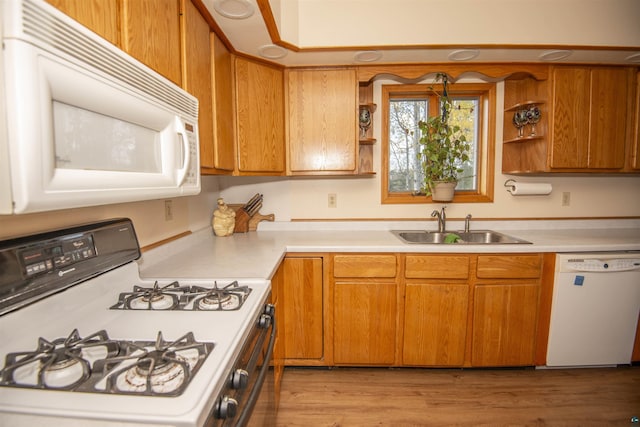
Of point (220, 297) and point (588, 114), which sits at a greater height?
point (588, 114)

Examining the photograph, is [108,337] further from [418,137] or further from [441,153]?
[418,137]

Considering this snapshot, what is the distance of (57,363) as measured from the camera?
0.62m

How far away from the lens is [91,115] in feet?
2.04

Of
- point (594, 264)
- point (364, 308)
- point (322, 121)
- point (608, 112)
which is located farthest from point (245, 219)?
point (608, 112)

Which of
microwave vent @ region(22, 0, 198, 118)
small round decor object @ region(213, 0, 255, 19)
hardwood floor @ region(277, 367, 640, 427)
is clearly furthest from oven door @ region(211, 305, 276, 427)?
small round decor object @ region(213, 0, 255, 19)

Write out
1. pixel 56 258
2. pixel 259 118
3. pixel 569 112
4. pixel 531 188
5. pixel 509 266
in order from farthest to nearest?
pixel 531 188
pixel 569 112
pixel 259 118
pixel 509 266
pixel 56 258

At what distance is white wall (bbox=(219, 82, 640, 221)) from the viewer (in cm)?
241

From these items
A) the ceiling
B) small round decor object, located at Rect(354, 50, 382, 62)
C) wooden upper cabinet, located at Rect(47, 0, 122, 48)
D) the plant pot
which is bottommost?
the plant pot

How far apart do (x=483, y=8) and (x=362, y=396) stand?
2484 mm

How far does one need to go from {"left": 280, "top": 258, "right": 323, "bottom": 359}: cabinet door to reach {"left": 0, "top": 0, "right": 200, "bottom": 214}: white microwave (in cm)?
115

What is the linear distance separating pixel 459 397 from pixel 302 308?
3.53 ft

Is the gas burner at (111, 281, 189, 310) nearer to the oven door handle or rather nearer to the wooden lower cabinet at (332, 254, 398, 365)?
the oven door handle

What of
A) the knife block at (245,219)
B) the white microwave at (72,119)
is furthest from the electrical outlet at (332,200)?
the white microwave at (72,119)

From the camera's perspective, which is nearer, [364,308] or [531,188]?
[364,308]
